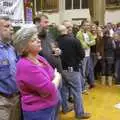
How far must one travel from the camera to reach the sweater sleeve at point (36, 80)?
2508 mm

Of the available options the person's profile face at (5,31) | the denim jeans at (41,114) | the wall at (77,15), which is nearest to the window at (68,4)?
the wall at (77,15)

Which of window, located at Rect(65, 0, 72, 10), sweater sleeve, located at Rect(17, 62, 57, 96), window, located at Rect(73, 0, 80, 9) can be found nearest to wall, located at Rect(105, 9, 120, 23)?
window, located at Rect(73, 0, 80, 9)

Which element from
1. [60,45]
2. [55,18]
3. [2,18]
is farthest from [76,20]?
[2,18]

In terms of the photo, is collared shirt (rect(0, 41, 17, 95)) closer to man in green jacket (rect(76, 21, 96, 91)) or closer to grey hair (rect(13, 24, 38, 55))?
grey hair (rect(13, 24, 38, 55))

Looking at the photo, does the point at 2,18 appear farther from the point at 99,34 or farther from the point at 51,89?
the point at 99,34

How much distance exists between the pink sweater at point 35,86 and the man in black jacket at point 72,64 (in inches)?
101

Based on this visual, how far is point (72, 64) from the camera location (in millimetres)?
5242

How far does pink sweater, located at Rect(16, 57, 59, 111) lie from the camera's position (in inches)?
98.9

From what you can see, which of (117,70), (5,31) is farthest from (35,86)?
(117,70)

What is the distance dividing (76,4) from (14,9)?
10255 millimetres

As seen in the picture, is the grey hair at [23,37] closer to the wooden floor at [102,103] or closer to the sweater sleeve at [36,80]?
the sweater sleeve at [36,80]

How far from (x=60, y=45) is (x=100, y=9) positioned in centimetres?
866

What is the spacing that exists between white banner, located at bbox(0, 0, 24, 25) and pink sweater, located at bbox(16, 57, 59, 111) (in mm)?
1845

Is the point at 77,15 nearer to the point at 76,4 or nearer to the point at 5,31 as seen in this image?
the point at 76,4
